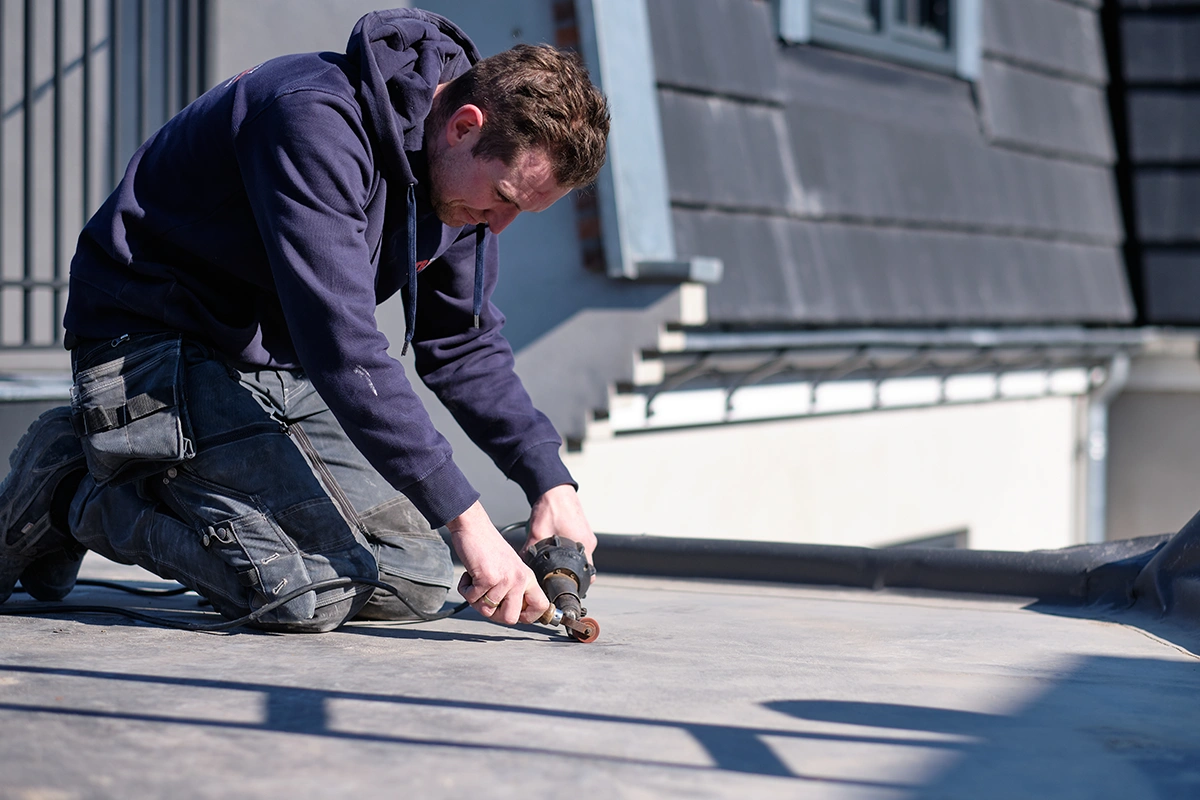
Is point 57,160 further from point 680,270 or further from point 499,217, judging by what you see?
point 499,217

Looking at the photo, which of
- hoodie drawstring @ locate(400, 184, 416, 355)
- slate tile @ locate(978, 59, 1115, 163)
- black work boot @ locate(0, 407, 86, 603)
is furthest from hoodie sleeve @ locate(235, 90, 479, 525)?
slate tile @ locate(978, 59, 1115, 163)

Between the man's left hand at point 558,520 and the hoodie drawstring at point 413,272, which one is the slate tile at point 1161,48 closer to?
the hoodie drawstring at point 413,272

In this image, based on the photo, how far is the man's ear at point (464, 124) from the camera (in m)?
2.03

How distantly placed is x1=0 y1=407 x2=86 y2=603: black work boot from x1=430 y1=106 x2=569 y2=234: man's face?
0.79 meters

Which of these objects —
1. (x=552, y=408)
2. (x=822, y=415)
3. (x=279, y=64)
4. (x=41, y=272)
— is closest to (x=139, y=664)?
(x=279, y=64)

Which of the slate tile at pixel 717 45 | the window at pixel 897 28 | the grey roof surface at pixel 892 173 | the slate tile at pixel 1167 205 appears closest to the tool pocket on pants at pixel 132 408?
the grey roof surface at pixel 892 173

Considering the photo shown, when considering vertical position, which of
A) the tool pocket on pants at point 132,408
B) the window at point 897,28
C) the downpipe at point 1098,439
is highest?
the window at point 897,28

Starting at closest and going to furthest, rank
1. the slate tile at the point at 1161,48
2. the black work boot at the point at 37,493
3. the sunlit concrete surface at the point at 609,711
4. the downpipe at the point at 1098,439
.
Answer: the sunlit concrete surface at the point at 609,711 < the black work boot at the point at 37,493 < the slate tile at the point at 1161,48 < the downpipe at the point at 1098,439

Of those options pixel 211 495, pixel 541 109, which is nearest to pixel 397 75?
pixel 541 109

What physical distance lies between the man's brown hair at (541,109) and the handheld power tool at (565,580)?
63 cm

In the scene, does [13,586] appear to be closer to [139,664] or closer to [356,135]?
[139,664]

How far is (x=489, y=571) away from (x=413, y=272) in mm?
549

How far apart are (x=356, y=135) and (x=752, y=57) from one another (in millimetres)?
2502

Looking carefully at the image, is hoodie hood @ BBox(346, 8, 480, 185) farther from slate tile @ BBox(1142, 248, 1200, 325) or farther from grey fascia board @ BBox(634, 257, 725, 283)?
slate tile @ BBox(1142, 248, 1200, 325)
